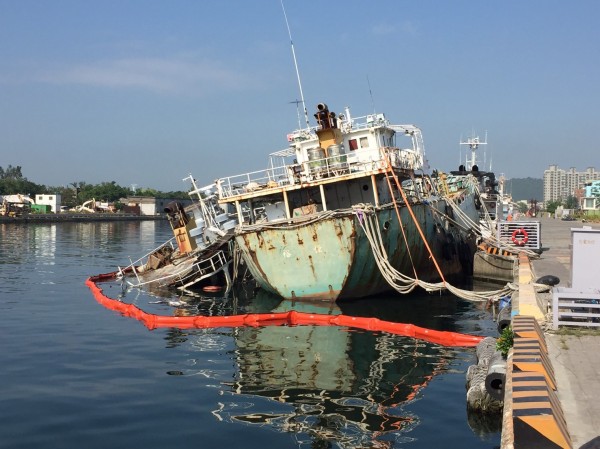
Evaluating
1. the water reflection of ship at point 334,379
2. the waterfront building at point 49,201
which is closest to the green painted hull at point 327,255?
the water reflection of ship at point 334,379

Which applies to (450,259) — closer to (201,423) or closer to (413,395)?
(413,395)

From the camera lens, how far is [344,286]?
21.6m

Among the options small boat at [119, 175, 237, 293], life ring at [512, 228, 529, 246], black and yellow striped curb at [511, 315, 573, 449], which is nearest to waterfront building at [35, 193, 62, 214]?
small boat at [119, 175, 237, 293]

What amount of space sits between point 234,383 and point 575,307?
678cm

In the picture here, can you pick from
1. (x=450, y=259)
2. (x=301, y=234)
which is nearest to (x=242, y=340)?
(x=301, y=234)

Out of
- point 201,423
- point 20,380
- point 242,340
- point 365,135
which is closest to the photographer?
point 201,423

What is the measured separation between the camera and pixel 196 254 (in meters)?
27.8

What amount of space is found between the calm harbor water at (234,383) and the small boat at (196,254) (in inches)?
181

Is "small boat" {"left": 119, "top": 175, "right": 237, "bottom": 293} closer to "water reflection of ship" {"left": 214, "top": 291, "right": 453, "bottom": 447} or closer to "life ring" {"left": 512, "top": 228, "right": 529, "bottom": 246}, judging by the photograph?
"water reflection of ship" {"left": 214, "top": 291, "right": 453, "bottom": 447}

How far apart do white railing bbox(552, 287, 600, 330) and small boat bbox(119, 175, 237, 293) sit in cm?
1449

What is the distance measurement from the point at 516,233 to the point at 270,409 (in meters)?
22.7

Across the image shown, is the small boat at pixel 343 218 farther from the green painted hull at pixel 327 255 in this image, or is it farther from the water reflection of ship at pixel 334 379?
the water reflection of ship at pixel 334 379

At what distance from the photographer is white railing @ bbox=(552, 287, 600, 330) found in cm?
1137

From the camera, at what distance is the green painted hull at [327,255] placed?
68.5 feet
